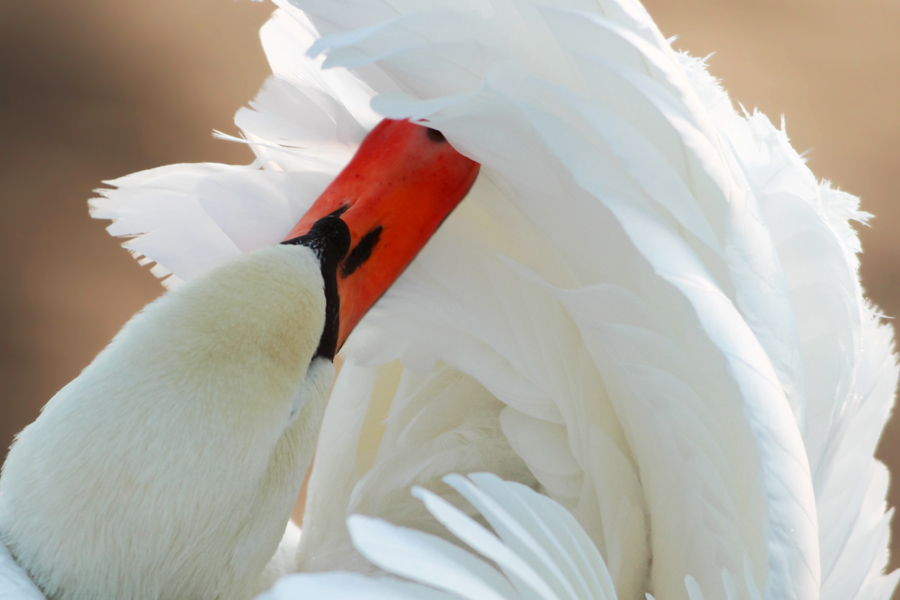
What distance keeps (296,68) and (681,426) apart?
347 mm

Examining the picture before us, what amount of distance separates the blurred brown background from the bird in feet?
2.79

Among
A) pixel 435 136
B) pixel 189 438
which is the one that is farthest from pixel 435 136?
pixel 189 438

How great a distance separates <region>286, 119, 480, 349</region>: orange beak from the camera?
535 millimetres

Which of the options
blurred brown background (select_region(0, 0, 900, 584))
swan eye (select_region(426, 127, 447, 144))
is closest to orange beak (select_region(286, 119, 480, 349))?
swan eye (select_region(426, 127, 447, 144))

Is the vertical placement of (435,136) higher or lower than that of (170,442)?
higher

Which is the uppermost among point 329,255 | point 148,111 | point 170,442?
point 148,111

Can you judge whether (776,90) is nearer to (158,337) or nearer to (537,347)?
(537,347)

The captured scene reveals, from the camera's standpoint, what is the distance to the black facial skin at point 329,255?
20.1 inches

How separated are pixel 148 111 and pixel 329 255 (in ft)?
3.52

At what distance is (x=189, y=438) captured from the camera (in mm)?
453

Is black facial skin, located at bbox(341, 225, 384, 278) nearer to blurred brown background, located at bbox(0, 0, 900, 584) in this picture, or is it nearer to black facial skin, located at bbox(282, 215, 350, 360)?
black facial skin, located at bbox(282, 215, 350, 360)

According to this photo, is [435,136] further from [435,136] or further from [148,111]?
[148,111]

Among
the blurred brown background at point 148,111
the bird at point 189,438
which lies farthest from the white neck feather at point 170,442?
the blurred brown background at point 148,111

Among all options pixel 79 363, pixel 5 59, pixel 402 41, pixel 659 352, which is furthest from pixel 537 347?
pixel 5 59
